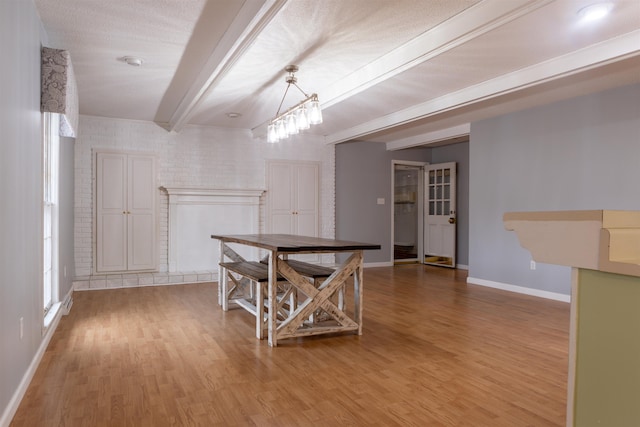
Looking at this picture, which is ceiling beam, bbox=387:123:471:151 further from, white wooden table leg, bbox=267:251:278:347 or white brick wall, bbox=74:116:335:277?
white wooden table leg, bbox=267:251:278:347

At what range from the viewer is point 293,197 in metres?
7.48

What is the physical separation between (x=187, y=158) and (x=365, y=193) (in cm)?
315

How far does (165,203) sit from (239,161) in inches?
52.1

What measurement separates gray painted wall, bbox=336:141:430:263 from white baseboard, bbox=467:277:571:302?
212cm

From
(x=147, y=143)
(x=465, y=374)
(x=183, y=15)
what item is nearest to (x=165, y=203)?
(x=147, y=143)

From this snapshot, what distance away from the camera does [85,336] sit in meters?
3.58

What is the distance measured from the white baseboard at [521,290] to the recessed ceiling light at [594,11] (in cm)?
311

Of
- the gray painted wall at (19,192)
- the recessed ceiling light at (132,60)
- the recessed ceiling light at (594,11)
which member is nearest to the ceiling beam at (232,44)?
the recessed ceiling light at (132,60)

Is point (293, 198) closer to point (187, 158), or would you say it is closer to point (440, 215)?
point (187, 158)

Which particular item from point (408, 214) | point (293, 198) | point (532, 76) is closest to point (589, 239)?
Result: point (532, 76)

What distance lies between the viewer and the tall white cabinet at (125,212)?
625 centimetres

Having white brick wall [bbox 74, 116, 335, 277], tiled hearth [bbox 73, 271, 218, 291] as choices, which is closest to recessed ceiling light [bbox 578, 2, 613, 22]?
white brick wall [bbox 74, 116, 335, 277]

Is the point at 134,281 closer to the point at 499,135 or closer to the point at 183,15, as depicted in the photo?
the point at 183,15

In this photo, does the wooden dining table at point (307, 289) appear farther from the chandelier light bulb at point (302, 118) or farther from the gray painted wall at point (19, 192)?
the gray painted wall at point (19, 192)
